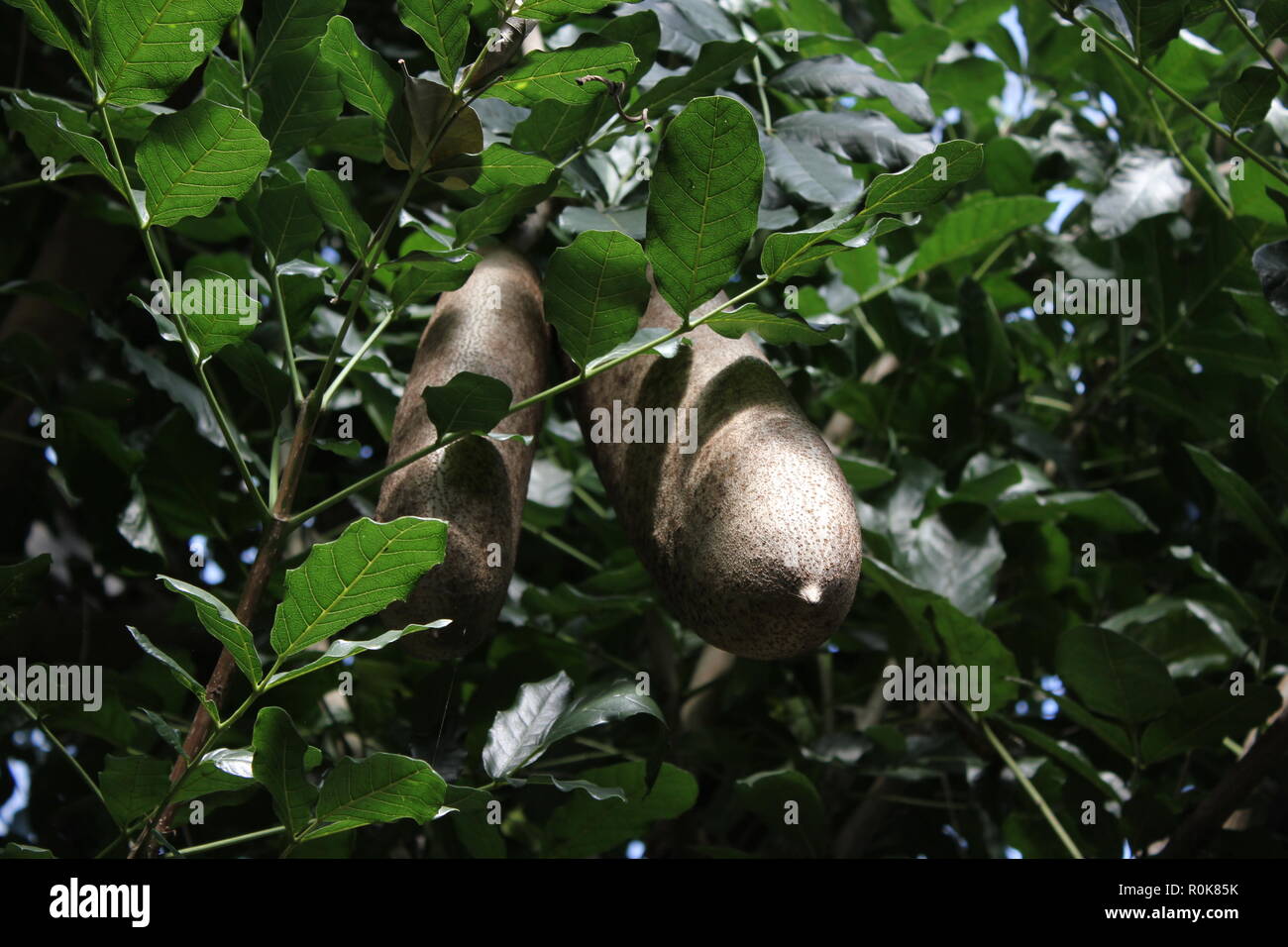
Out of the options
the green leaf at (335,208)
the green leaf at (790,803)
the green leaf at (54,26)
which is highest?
the green leaf at (54,26)

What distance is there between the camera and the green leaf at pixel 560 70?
62 cm

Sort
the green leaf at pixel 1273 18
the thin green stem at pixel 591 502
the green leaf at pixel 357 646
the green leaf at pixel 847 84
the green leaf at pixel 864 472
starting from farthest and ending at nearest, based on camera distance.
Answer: the thin green stem at pixel 591 502 < the green leaf at pixel 864 472 < the green leaf at pixel 847 84 < the green leaf at pixel 1273 18 < the green leaf at pixel 357 646

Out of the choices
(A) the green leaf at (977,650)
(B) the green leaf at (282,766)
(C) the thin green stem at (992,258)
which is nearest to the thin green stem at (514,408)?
(B) the green leaf at (282,766)

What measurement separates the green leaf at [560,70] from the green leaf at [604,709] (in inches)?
13.1

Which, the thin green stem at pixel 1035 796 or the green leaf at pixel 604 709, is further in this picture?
the thin green stem at pixel 1035 796

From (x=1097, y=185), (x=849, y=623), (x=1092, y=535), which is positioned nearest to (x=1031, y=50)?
(x=1097, y=185)

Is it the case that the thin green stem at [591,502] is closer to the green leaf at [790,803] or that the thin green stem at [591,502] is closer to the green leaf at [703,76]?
the green leaf at [790,803]

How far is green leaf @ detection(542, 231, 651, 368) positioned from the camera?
0.61 meters

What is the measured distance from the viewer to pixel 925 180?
571 millimetres

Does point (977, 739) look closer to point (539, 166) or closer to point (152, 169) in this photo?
point (539, 166)

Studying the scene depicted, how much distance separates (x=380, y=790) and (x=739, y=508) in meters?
0.23

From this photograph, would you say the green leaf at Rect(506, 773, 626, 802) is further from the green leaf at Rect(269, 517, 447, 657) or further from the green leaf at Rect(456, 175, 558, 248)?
the green leaf at Rect(456, 175, 558, 248)

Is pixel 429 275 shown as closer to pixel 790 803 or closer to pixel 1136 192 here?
pixel 790 803

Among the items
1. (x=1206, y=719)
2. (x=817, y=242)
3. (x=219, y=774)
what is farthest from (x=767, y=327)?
(x=1206, y=719)
